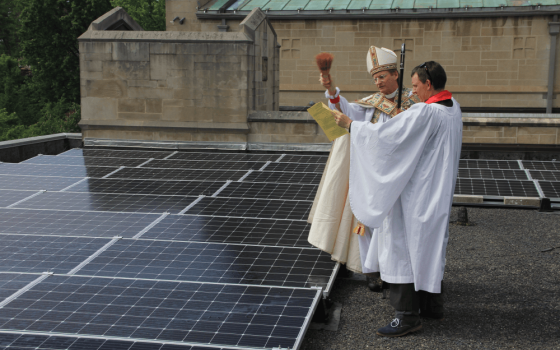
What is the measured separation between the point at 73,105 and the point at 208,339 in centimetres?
4386

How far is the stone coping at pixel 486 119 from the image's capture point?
12109mm

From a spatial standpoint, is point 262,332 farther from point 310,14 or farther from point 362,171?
point 310,14

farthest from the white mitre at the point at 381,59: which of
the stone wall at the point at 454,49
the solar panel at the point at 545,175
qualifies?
the stone wall at the point at 454,49

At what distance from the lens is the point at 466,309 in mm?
Answer: 5008

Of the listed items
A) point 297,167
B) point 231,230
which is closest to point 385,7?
point 297,167

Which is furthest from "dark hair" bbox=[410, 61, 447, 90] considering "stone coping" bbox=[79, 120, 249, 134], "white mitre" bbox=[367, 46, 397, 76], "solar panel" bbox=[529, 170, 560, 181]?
"stone coping" bbox=[79, 120, 249, 134]

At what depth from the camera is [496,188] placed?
8742 mm

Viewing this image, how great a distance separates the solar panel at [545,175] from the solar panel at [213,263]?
529cm

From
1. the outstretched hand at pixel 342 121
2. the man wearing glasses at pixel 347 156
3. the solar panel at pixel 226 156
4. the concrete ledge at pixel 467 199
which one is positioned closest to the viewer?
the outstretched hand at pixel 342 121

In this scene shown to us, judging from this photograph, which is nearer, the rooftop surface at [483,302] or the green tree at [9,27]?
the rooftop surface at [483,302]

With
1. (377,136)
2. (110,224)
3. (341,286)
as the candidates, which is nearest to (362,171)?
(377,136)

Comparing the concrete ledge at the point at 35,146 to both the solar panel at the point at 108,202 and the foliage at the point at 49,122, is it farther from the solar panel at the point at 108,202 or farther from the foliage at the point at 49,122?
the foliage at the point at 49,122

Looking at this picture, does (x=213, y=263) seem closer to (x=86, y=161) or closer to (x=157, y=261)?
(x=157, y=261)

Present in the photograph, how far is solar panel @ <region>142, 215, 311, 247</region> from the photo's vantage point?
237 inches
